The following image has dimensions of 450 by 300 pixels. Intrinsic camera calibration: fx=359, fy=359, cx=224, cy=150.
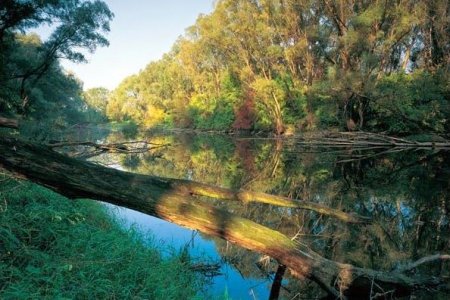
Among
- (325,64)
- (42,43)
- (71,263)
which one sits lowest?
(71,263)

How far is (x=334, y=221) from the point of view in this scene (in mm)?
6402

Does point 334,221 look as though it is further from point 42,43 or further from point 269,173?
point 42,43

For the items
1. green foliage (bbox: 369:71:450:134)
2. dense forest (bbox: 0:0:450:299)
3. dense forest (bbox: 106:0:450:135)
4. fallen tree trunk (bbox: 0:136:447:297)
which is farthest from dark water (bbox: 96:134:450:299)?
dense forest (bbox: 106:0:450:135)

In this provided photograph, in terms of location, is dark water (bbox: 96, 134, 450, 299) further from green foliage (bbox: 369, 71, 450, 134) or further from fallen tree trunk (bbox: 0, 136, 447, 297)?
green foliage (bbox: 369, 71, 450, 134)

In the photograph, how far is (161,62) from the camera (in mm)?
77312

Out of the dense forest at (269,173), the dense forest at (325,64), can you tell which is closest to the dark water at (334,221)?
the dense forest at (269,173)

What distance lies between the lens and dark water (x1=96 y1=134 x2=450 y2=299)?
4695 millimetres

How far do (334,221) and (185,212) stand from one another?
12.6ft

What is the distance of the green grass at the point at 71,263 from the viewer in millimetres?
2922

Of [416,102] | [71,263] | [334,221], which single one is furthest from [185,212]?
[416,102]

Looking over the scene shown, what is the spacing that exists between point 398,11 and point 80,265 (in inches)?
992

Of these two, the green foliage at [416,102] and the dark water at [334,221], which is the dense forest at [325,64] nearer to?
the green foliage at [416,102]

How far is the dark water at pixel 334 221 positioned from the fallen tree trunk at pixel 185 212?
628mm

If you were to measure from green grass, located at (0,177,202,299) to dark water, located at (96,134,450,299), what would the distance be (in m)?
0.71
